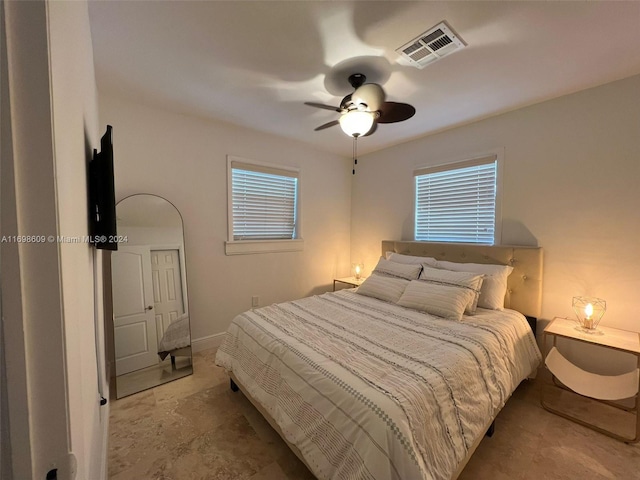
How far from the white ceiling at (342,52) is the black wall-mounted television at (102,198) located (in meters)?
0.91

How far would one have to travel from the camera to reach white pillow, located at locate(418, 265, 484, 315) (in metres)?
2.29

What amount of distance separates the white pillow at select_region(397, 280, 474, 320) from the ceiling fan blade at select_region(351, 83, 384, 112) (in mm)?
1586

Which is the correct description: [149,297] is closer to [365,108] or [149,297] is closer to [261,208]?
[261,208]

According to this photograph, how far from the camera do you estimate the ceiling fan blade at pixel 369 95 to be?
1.75 m

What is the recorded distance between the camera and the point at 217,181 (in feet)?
9.73

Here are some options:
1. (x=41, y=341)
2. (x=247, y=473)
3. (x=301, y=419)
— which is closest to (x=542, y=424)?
(x=301, y=419)

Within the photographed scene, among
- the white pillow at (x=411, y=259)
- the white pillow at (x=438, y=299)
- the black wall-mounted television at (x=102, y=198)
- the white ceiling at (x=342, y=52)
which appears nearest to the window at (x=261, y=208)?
the white ceiling at (x=342, y=52)

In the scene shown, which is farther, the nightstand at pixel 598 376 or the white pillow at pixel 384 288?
the white pillow at pixel 384 288

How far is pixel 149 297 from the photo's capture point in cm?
246

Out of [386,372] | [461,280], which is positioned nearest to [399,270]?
[461,280]

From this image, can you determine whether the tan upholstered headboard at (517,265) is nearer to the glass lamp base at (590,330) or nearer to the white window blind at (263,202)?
the glass lamp base at (590,330)

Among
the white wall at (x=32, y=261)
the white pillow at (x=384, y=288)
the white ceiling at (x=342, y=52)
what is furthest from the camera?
the white pillow at (x=384, y=288)

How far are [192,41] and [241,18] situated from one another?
0.40m

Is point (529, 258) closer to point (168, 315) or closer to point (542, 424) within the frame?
point (542, 424)
